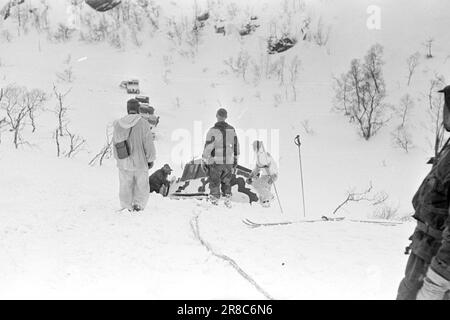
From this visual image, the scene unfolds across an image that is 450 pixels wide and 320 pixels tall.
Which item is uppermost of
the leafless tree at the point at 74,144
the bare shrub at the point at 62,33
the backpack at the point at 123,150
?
the bare shrub at the point at 62,33

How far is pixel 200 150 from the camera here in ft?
51.2

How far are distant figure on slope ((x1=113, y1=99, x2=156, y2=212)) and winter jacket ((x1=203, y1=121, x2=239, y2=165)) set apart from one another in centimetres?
103

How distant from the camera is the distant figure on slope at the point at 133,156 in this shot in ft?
19.2

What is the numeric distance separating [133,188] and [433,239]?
4378mm

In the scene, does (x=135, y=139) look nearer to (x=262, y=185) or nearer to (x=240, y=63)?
(x=262, y=185)

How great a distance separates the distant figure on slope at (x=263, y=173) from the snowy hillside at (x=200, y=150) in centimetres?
37

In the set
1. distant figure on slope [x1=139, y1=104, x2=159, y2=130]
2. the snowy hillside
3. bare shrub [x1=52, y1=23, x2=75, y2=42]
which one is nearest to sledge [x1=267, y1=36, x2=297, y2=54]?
the snowy hillside

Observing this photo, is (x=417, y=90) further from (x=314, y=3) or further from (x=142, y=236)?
(x=142, y=236)

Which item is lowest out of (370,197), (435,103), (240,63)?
(370,197)

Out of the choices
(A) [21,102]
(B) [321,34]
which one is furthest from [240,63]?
(A) [21,102]

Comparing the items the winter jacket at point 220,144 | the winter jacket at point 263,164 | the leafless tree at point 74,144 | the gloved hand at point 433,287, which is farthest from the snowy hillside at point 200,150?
the gloved hand at point 433,287

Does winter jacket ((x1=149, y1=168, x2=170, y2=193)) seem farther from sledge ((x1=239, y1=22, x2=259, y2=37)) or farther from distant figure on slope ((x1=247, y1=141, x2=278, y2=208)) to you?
sledge ((x1=239, y1=22, x2=259, y2=37))

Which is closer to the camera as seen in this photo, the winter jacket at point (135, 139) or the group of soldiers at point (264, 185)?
the group of soldiers at point (264, 185)

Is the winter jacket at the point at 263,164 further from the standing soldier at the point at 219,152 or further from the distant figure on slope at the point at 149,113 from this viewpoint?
the distant figure on slope at the point at 149,113
